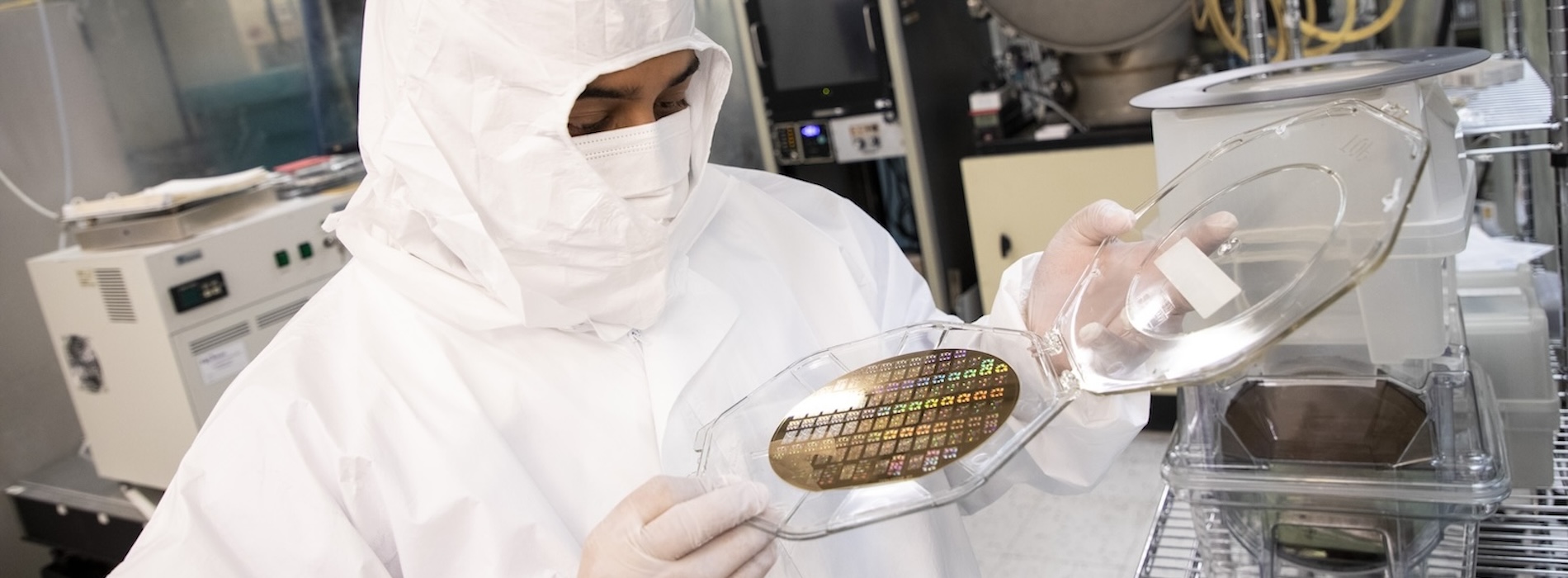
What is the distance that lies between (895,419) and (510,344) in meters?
0.40

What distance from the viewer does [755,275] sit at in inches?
43.9

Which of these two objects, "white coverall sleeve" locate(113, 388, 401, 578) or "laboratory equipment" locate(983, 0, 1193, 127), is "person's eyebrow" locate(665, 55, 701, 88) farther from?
"laboratory equipment" locate(983, 0, 1193, 127)

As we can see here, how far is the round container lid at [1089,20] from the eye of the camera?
2207mm

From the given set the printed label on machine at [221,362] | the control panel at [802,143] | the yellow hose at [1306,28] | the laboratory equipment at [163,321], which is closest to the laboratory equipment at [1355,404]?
the yellow hose at [1306,28]

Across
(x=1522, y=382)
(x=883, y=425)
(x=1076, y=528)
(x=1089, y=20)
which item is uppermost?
(x=1089, y=20)

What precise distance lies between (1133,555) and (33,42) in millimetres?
2744

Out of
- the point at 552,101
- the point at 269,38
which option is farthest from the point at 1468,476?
the point at 269,38

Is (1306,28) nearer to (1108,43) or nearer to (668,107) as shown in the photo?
(1108,43)

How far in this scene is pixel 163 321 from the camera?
193 centimetres

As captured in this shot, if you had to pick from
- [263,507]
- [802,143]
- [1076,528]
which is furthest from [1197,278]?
[802,143]

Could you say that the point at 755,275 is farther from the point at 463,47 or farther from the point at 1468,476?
the point at 1468,476

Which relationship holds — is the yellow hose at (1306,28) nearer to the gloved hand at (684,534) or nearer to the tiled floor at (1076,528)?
the tiled floor at (1076,528)

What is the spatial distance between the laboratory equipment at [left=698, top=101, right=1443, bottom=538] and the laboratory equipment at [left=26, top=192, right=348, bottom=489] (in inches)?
57.2

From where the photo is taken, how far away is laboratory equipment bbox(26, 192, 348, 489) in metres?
1.95
